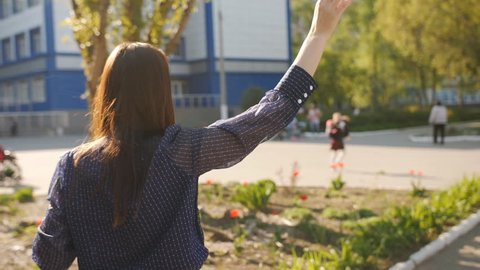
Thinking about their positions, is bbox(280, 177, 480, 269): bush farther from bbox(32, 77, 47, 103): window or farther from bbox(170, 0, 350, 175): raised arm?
bbox(32, 77, 47, 103): window

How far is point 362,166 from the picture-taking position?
14.2 m

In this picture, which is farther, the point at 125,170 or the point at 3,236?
the point at 3,236

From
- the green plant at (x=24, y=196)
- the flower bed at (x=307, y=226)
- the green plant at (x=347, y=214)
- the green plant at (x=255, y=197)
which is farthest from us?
the green plant at (x=24, y=196)

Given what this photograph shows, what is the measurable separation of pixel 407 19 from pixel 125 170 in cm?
2602

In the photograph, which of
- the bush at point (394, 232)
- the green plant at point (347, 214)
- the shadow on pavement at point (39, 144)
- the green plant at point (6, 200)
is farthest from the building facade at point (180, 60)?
the bush at point (394, 232)

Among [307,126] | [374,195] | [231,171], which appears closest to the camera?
[374,195]

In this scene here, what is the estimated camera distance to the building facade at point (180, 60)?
39188mm

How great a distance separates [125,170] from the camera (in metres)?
1.69

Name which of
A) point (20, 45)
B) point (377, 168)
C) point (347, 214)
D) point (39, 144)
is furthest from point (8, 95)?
point (347, 214)

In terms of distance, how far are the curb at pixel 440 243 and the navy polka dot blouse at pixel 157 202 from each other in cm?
401

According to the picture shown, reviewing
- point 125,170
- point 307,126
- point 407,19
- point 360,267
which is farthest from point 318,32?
point 307,126

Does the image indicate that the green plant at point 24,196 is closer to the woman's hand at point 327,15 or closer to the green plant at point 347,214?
the green plant at point 347,214

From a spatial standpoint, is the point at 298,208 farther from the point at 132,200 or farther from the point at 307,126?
the point at 307,126

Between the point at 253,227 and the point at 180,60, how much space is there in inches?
1477
